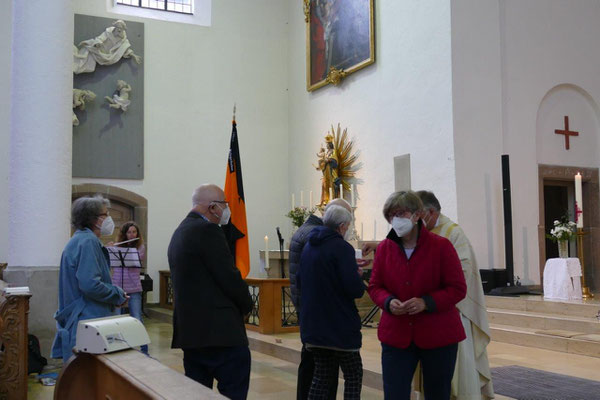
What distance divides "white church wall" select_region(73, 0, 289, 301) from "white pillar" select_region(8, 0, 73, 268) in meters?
6.59

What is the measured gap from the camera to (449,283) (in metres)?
3.15

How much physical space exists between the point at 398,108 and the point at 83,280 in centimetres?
781

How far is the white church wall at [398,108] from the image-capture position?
984 cm

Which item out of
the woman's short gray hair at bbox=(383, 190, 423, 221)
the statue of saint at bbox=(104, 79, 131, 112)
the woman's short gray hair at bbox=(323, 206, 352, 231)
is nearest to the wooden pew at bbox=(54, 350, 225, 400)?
the woman's short gray hair at bbox=(383, 190, 423, 221)

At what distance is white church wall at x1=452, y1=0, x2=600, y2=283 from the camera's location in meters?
9.70

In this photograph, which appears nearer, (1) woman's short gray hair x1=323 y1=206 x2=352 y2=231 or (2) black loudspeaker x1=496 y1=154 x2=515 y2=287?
(1) woman's short gray hair x1=323 y1=206 x2=352 y2=231

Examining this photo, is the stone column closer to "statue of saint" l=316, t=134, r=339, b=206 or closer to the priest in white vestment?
the priest in white vestment

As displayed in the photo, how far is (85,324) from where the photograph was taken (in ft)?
8.38

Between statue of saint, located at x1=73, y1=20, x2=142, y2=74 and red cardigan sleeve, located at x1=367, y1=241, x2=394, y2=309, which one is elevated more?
statue of saint, located at x1=73, y1=20, x2=142, y2=74

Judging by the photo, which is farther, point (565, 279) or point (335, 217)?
point (565, 279)

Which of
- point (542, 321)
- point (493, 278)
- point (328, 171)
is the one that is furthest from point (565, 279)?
point (328, 171)

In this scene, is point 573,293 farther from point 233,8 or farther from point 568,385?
point 233,8

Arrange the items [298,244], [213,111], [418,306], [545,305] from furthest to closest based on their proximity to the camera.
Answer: [213,111] < [545,305] < [298,244] < [418,306]

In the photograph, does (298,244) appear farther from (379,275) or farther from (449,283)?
(449,283)
